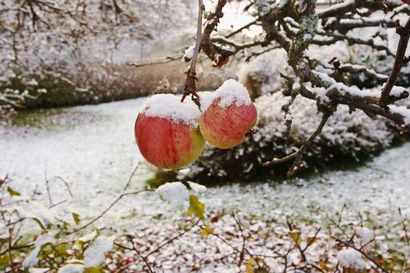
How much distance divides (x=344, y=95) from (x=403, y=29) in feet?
1.41

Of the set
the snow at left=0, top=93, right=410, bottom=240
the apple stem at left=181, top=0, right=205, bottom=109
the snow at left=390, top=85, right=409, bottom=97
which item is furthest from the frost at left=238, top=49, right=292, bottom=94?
the apple stem at left=181, top=0, right=205, bottom=109

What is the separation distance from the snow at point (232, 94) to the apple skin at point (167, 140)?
0.09 meters

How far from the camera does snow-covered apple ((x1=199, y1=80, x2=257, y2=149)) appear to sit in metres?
0.93

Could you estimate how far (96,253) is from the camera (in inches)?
75.8

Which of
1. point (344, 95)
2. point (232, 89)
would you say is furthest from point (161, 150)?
point (344, 95)

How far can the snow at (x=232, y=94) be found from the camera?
3.16ft

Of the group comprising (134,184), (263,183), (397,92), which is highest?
(397,92)

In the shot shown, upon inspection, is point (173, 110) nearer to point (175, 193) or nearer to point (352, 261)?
point (175, 193)

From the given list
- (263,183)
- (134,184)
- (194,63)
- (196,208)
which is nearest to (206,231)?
(196,208)

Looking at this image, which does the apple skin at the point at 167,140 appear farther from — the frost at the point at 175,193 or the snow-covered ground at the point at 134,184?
the snow-covered ground at the point at 134,184

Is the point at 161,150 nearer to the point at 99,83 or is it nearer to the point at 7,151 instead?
the point at 7,151

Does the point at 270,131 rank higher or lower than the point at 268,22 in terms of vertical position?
lower

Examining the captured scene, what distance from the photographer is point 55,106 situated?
13781 mm

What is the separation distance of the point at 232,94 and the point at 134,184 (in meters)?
6.20
